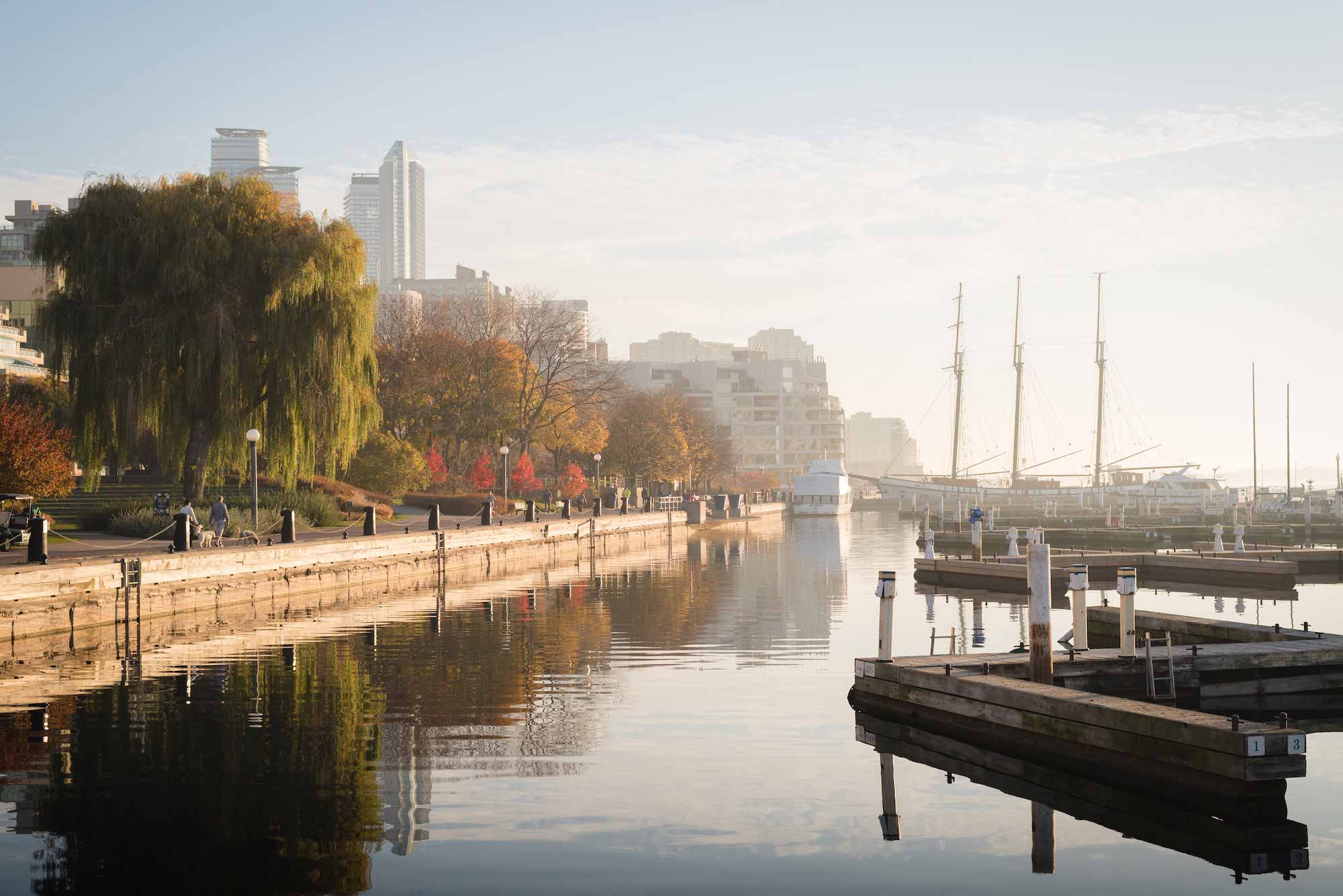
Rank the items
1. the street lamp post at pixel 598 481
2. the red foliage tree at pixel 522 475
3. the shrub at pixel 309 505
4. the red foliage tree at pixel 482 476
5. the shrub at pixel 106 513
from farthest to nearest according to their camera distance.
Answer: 1. the red foliage tree at pixel 522 475
2. the red foliage tree at pixel 482 476
3. the street lamp post at pixel 598 481
4. the shrub at pixel 309 505
5. the shrub at pixel 106 513

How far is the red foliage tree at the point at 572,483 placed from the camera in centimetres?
9488

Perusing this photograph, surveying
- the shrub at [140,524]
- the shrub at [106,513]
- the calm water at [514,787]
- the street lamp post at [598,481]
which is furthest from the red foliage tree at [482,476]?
the calm water at [514,787]

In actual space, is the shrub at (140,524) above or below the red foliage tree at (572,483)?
below

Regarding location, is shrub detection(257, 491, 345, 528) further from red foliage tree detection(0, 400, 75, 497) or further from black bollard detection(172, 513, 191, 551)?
black bollard detection(172, 513, 191, 551)

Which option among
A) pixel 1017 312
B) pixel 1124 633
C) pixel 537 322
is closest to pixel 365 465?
pixel 537 322

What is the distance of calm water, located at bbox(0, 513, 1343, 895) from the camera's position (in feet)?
36.5

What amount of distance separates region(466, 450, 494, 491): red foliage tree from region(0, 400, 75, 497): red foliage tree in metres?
41.5

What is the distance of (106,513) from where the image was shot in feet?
143

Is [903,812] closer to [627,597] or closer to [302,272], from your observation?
[627,597]

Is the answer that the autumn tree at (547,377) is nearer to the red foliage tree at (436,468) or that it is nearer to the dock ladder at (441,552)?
the red foliage tree at (436,468)

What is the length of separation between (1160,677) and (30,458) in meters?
32.9

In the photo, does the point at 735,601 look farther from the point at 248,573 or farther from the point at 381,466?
the point at 381,466

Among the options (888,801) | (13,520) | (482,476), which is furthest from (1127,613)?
(482,476)

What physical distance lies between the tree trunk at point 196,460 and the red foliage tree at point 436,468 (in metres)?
33.8
